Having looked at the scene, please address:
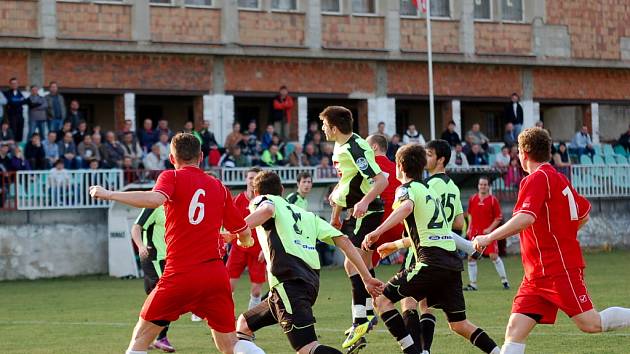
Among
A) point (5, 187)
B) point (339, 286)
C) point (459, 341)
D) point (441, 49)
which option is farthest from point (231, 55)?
point (459, 341)

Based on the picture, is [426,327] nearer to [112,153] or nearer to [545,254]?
[545,254]

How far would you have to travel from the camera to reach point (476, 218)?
955 inches

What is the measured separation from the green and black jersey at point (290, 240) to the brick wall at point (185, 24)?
2666cm

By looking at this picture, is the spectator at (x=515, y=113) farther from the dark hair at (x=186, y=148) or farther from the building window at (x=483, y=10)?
the dark hair at (x=186, y=148)

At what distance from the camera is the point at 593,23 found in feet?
144

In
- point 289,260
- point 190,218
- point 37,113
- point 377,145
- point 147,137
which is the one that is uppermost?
point 37,113

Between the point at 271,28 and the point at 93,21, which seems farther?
the point at 271,28

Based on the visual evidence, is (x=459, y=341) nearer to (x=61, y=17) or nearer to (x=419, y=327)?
(x=419, y=327)

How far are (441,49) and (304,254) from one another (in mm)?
31565

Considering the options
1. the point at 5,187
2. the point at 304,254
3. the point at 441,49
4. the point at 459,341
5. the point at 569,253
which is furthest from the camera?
the point at 441,49

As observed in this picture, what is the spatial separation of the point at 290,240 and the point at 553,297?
2235 millimetres

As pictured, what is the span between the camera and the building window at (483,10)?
42375 millimetres

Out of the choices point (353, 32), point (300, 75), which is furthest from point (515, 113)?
point (300, 75)

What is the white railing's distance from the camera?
29.3 metres
